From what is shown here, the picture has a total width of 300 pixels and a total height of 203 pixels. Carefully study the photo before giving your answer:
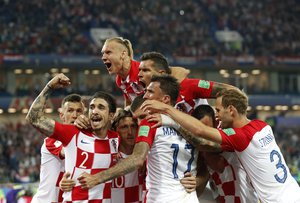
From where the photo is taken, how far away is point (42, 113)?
6.11 meters

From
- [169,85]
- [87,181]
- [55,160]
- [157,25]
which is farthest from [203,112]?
[157,25]

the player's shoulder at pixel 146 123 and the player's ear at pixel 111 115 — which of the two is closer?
the player's shoulder at pixel 146 123

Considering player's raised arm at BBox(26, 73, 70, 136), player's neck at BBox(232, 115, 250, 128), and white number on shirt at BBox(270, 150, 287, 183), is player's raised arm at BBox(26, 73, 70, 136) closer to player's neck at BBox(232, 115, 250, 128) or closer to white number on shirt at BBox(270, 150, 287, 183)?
player's neck at BBox(232, 115, 250, 128)

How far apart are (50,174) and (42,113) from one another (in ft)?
4.84

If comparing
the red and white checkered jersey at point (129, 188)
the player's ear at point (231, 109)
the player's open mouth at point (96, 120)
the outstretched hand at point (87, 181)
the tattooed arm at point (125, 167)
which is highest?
the player's ear at point (231, 109)

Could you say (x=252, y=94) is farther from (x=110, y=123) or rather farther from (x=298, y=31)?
(x=110, y=123)

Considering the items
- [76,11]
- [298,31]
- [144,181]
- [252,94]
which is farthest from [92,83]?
[144,181]

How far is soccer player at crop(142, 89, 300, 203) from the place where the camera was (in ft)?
19.4

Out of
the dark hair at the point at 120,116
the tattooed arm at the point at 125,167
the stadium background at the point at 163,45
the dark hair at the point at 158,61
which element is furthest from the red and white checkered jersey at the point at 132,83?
the stadium background at the point at 163,45

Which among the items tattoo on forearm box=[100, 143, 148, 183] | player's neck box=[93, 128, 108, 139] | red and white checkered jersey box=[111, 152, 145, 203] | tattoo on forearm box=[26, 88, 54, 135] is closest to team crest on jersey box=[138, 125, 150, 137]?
tattoo on forearm box=[100, 143, 148, 183]

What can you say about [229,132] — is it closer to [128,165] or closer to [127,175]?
[128,165]

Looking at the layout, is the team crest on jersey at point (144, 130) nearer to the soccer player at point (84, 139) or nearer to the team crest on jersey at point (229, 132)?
the soccer player at point (84, 139)

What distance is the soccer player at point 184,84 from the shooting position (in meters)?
6.56

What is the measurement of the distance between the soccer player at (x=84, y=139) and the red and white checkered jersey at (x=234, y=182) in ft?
3.82
